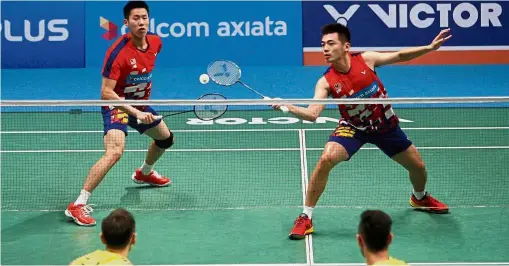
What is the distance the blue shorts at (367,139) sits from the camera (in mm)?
7805

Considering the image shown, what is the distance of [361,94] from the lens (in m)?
7.93

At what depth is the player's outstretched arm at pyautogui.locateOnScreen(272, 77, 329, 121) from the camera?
728cm

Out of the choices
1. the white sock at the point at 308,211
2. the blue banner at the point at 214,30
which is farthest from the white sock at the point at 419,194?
the blue banner at the point at 214,30

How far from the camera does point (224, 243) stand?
299 inches

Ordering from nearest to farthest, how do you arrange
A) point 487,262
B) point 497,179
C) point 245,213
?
point 487,262
point 245,213
point 497,179

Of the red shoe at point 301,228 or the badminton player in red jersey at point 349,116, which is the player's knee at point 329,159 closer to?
the badminton player in red jersey at point 349,116

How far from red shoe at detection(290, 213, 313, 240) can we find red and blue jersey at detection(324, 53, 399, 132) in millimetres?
858

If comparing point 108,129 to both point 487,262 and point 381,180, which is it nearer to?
point 381,180

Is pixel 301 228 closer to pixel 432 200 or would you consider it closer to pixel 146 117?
pixel 432 200

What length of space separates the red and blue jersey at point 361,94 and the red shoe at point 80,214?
2276 mm

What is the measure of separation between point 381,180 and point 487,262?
2317 millimetres

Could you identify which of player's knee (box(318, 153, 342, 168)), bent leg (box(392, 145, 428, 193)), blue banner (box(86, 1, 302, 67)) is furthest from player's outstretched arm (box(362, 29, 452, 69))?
blue banner (box(86, 1, 302, 67))

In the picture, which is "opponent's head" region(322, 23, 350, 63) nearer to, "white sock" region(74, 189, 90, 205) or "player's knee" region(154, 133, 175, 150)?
"player's knee" region(154, 133, 175, 150)

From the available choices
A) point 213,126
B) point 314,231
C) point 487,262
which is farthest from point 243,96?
point 487,262
